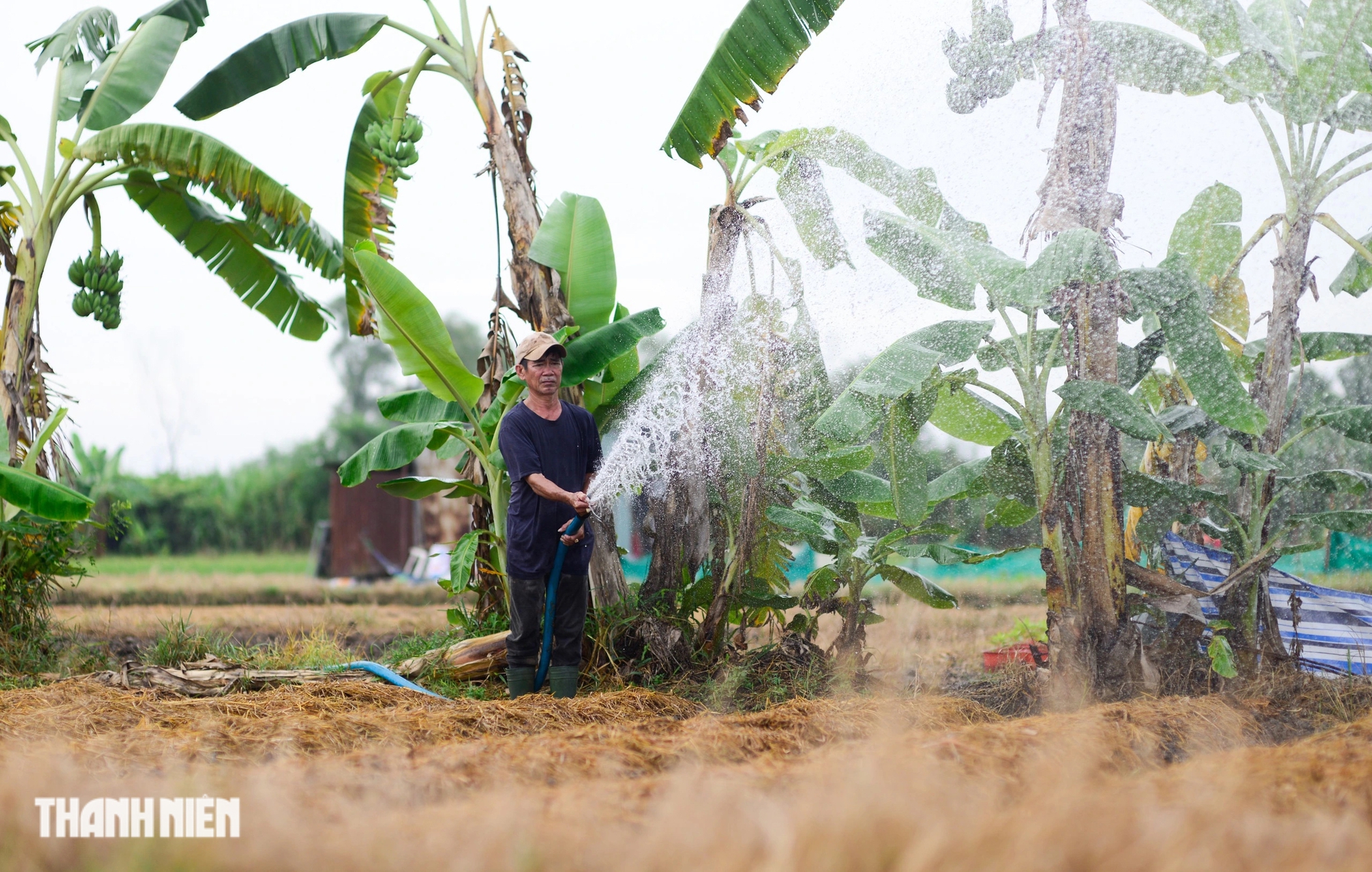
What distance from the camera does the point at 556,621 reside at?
3680mm

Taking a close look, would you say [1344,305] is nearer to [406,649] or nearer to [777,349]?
[777,349]

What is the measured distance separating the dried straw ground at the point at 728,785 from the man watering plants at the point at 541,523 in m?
0.65

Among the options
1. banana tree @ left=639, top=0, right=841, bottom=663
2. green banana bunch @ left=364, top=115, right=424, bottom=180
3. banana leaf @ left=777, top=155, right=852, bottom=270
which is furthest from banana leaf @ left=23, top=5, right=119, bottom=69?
banana leaf @ left=777, top=155, right=852, bottom=270

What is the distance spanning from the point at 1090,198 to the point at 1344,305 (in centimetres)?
124

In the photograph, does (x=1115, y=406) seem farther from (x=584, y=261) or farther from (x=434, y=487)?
(x=434, y=487)

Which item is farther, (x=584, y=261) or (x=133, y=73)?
(x=133, y=73)

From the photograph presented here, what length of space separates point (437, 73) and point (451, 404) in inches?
70.4

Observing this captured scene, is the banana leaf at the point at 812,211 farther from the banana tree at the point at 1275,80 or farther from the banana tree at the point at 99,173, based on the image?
the banana tree at the point at 99,173

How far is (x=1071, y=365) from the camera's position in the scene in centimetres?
327

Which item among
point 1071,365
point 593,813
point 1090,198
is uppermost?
point 1090,198

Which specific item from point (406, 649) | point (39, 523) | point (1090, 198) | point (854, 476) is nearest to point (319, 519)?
point (39, 523)

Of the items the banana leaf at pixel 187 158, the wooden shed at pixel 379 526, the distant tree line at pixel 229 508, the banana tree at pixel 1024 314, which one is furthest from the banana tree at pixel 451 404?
the distant tree line at pixel 229 508

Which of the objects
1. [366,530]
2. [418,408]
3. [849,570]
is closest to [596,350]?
[418,408]

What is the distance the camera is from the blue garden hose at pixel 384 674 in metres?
3.61
